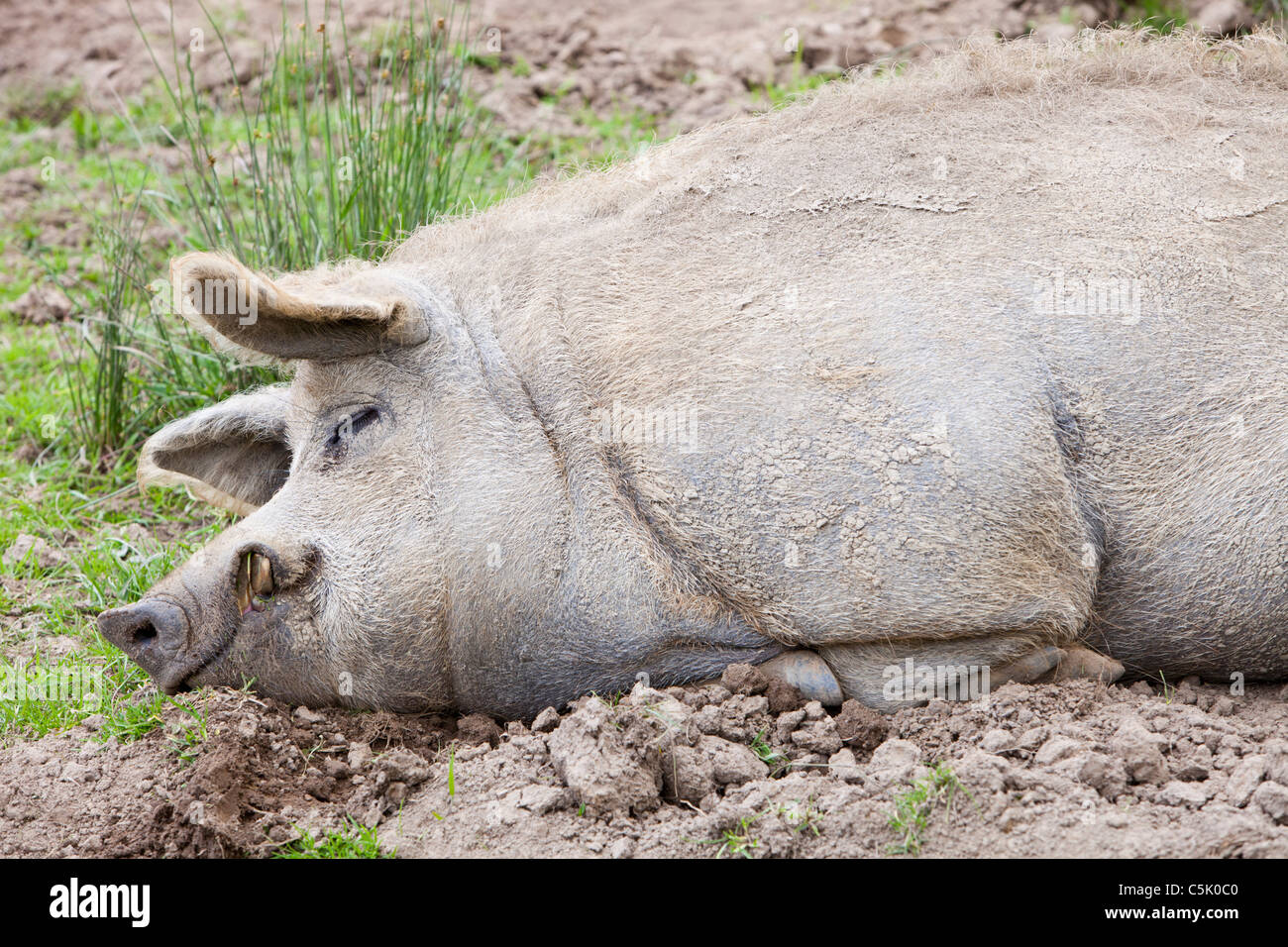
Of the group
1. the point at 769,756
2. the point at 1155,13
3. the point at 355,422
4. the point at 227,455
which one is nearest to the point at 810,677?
the point at 769,756

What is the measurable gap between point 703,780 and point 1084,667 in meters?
1.05

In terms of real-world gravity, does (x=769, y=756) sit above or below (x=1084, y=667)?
below

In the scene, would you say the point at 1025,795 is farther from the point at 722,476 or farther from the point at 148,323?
the point at 148,323

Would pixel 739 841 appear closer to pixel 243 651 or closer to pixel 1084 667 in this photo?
pixel 1084 667

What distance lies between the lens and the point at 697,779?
9.97ft

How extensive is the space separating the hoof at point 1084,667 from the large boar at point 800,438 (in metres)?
0.01

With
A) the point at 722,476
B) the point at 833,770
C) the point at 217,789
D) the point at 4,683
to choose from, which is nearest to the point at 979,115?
the point at 722,476

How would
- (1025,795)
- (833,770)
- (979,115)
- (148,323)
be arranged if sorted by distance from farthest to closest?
(148,323) < (979,115) < (833,770) < (1025,795)

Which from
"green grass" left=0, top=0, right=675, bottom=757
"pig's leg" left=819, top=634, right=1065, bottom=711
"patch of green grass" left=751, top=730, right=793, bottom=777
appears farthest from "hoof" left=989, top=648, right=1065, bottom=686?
"green grass" left=0, top=0, right=675, bottom=757

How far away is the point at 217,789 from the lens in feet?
10.4

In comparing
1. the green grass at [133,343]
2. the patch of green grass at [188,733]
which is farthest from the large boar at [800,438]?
the green grass at [133,343]

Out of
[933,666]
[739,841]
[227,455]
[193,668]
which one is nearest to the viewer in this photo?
[739,841]

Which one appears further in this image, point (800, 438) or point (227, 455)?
point (227, 455)

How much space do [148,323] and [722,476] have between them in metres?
3.60
